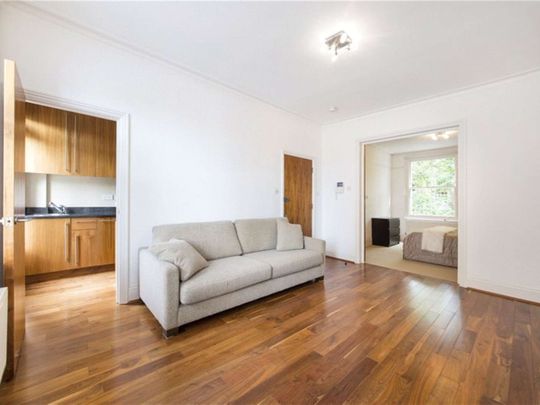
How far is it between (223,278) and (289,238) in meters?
1.33

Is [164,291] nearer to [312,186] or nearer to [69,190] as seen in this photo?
[69,190]

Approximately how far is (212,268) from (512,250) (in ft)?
11.7

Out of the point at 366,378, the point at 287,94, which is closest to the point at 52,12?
the point at 287,94

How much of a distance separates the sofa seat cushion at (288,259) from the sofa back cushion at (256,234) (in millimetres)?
111

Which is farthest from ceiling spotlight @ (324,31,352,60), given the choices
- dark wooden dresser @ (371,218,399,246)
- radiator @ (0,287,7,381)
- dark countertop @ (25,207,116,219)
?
dark wooden dresser @ (371,218,399,246)

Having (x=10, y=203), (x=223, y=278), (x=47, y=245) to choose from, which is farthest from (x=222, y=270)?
(x=47, y=245)

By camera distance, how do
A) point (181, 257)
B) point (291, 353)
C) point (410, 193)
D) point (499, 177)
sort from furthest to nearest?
point (410, 193), point (499, 177), point (181, 257), point (291, 353)

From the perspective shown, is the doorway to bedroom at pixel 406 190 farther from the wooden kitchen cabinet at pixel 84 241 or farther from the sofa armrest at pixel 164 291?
the wooden kitchen cabinet at pixel 84 241

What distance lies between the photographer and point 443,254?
4008mm

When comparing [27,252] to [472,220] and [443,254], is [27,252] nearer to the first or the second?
[472,220]

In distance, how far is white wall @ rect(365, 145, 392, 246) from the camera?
5906mm

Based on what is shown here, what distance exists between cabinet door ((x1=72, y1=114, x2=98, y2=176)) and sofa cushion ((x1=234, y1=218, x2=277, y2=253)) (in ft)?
7.93

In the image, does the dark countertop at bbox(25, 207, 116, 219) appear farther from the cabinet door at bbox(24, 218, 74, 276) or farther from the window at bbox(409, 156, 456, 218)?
the window at bbox(409, 156, 456, 218)

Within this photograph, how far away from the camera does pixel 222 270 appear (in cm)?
231
